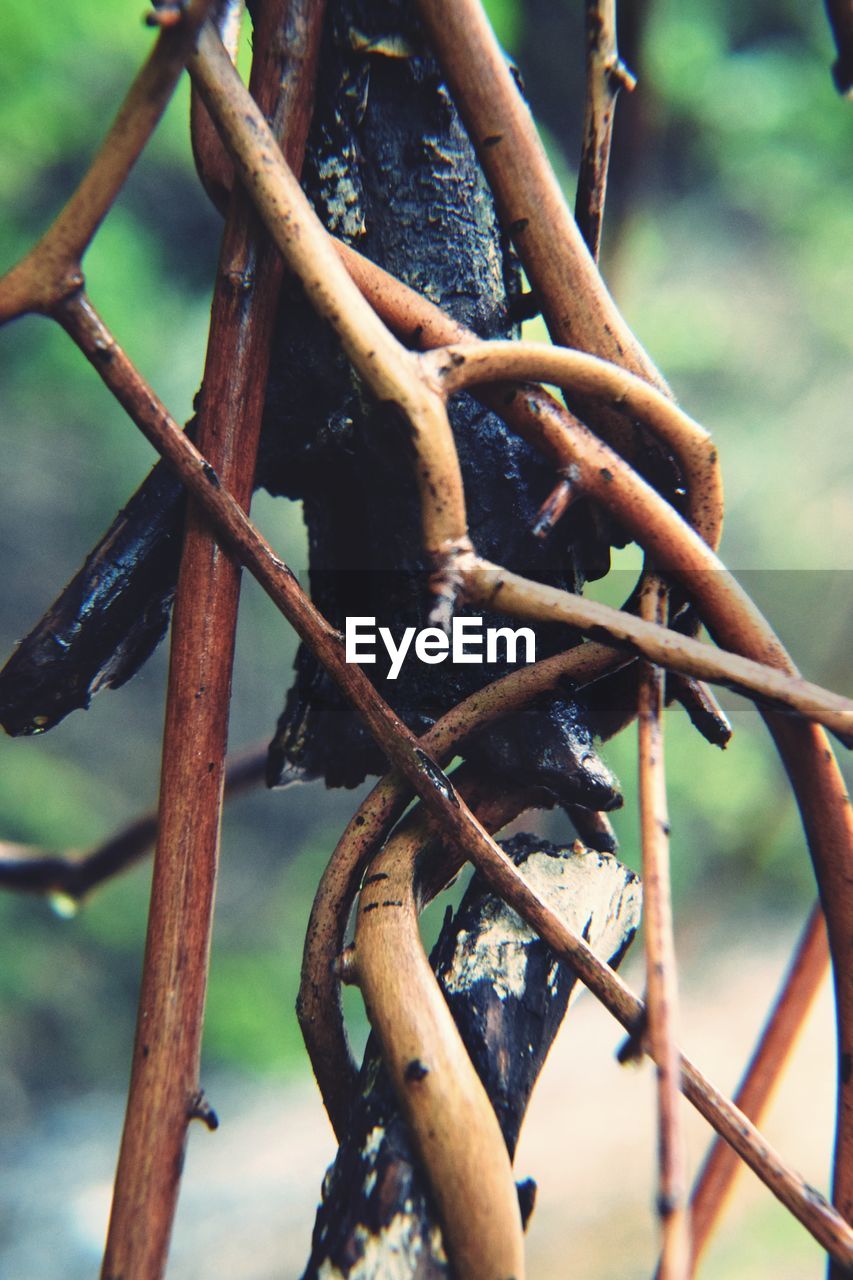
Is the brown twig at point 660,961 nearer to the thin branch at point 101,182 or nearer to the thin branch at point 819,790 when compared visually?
the thin branch at point 819,790

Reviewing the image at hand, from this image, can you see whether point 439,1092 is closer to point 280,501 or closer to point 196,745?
point 196,745

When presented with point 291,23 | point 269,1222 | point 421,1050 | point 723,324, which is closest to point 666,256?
point 723,324

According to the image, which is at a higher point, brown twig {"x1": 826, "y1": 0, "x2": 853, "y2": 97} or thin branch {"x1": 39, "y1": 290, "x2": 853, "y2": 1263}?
brown twig {"x1": 826, "y1": 0, "x2": 853, "y2": 97}

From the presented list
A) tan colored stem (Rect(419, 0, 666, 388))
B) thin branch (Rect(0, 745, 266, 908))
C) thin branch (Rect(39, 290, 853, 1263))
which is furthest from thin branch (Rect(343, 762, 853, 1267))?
thin branch (Rect(0, 745, 266, 908))

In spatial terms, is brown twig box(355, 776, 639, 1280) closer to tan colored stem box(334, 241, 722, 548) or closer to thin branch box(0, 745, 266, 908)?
tan colored stem box(334, 241, 722, 548)

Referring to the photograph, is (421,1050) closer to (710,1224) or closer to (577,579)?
(577,579)

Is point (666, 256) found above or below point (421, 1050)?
above
